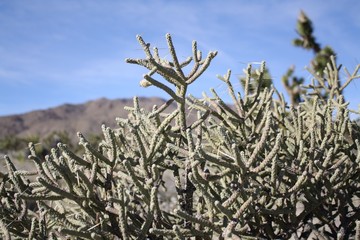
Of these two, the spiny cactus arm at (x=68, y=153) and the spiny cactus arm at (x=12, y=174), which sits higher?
the spiny cactus arm at (x=68, y=153)

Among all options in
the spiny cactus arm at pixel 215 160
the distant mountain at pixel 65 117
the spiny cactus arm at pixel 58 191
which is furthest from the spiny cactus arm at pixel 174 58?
the distant mountain at pixel 65 117

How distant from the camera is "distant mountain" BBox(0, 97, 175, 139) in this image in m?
94.6

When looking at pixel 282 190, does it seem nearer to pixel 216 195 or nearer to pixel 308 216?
pixel 308 216

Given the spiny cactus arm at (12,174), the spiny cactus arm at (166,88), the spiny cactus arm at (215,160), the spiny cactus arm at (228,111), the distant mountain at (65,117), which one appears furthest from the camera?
the distant mountain at (65,117)

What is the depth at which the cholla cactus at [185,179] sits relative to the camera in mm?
1489

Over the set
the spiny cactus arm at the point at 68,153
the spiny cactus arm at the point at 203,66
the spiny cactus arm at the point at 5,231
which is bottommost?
the spiny cactus arm at the point at 5,231

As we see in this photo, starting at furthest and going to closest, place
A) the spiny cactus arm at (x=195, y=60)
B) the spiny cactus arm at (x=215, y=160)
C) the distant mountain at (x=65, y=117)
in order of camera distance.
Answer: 1. the distant mountain at (x=65, y=117)
2. the spiny cactus arm at (x=195, y=60)
3. the spiny cactus arm at (x=215, y=160)

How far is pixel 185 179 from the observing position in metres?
1.84

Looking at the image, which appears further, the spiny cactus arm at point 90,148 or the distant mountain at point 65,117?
the distant mountain at point 65,117

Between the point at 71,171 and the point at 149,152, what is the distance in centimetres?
36

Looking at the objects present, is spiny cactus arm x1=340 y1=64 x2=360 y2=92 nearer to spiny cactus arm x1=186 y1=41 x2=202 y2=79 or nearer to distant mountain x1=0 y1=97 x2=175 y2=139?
spiny cactus arm x1=186 y1=41 x2=202 y2=79

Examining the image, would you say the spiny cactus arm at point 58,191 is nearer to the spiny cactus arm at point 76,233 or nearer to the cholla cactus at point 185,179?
the cholla cactus at point 185,179

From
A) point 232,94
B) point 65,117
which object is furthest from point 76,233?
point 65,117

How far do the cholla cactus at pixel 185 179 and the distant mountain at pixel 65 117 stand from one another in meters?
87.0
